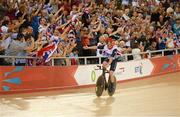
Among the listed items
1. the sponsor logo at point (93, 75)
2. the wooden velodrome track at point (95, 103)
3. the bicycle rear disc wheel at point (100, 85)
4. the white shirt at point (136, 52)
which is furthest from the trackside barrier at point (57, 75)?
the bicycle rear disc wheel at point (100, 85)

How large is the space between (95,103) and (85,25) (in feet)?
15.1

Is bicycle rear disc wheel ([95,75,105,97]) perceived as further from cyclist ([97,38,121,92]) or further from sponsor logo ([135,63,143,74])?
sponsor logo ([135,63,143,74])

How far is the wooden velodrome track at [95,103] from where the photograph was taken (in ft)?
35.3

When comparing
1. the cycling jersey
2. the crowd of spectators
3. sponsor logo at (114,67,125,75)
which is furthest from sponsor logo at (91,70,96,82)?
the cycling jersey

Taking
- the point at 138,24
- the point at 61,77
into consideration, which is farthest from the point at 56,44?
the point at 138,24

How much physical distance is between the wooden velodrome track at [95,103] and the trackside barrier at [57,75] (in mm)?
278

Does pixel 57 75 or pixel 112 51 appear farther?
pixel 57 75

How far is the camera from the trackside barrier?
12.9m

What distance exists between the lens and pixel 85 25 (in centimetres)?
1609

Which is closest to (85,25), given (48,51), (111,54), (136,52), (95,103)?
(136,52)

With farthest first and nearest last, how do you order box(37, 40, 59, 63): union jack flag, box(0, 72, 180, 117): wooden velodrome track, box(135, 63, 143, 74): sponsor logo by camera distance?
box(135, 63, 143, 74): sponsor logo, box(37, 40, 59, 63): union jack flag, box(0, 72, 180, 117): wooden velodrome track

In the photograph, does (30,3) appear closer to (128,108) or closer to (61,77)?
(61,77)

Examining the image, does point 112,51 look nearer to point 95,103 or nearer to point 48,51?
point 95,103

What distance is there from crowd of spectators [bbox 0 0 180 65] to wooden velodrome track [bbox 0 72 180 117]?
1331 mm
